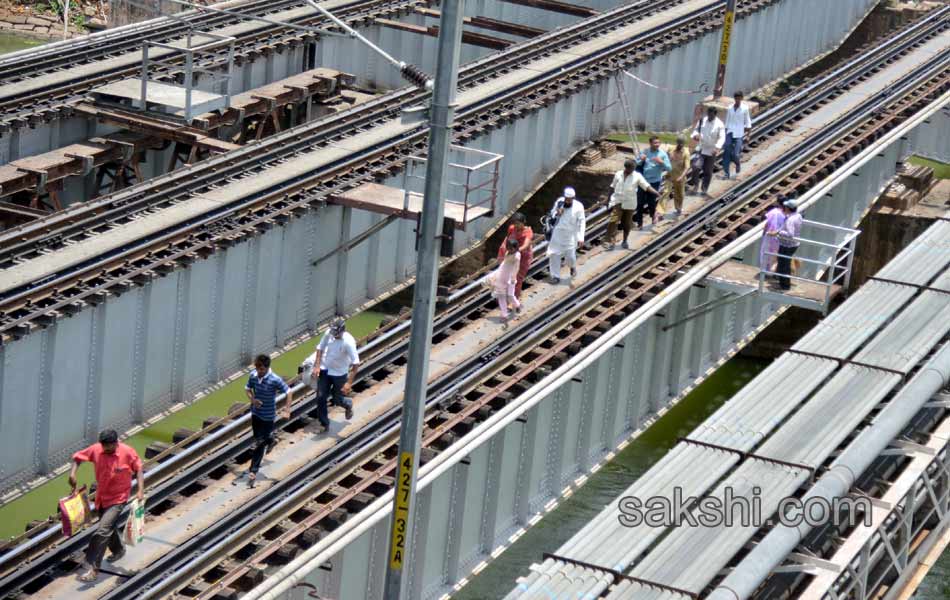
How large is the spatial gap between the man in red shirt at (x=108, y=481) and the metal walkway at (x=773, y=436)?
4.24 m

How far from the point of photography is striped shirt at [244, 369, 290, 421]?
19.7m

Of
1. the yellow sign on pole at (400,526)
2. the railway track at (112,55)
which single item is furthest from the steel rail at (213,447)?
the railway track at (112,55)

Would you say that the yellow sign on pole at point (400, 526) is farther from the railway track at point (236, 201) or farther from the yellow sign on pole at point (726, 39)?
the yellow sign on pole at point (726, 39)

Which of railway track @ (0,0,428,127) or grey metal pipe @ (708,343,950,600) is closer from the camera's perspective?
grey metal pipe @ (708,343,950,600)

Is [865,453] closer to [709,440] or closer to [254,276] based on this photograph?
[709,440]

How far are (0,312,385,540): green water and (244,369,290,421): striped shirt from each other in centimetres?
475

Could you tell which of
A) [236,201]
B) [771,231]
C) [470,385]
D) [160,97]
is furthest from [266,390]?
[160,97]

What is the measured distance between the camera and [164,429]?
90.4 feet

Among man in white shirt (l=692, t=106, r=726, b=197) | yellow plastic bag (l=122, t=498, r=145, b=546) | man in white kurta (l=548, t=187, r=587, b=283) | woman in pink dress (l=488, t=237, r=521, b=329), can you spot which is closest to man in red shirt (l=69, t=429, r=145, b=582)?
yellow plastic bag (l=122, t=498, r=145, b=546)

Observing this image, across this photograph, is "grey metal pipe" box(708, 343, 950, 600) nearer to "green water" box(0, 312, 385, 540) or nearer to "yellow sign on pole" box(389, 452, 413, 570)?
"yellow sign on pole" box(389, 452, 413, 570)

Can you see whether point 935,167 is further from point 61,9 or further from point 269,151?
point 61,9

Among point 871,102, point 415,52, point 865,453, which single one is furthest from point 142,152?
point 865,453

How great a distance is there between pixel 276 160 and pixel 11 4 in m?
26.4

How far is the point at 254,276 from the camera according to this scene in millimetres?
26859
